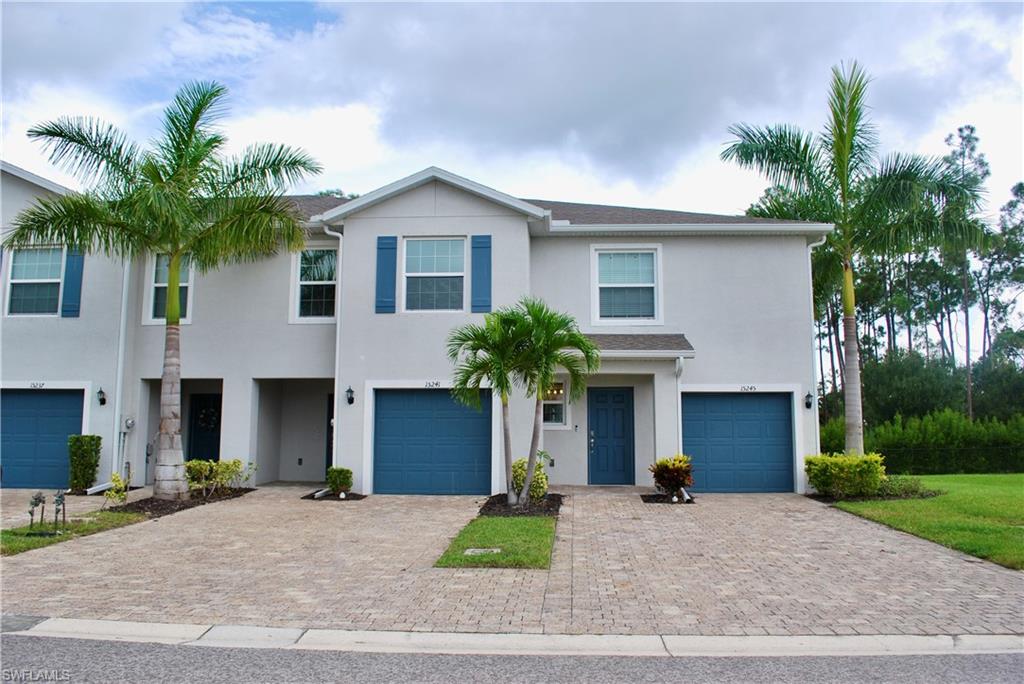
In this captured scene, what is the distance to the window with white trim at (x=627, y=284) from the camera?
15.0m

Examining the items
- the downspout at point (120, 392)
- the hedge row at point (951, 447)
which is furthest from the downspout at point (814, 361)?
the downspout at point (120, 392)

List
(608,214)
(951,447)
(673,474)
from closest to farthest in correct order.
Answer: (673,474)
(608,214)
(951,447)

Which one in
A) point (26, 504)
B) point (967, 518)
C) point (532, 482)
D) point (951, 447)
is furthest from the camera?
point (951, 447)

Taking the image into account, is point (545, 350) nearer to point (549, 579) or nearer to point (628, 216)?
point (549, 579)

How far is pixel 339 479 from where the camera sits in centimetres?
1317

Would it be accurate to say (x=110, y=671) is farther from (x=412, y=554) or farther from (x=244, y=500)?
(x=244, y=500)

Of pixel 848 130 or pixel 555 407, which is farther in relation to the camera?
pixel 555 407

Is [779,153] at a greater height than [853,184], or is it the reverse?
[779,153]

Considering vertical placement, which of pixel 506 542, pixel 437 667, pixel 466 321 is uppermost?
pixel 466 321

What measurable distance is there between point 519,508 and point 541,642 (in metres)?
6.19

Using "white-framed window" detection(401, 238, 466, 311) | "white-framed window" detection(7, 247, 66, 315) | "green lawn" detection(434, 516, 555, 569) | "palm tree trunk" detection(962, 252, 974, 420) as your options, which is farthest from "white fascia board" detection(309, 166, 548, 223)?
"palm tree trunk" detection(962, 252, 974, 420)

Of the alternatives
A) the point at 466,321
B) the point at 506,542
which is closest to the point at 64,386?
the point at 466,321

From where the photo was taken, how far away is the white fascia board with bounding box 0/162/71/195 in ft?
47.8

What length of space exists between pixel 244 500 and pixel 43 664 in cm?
843
